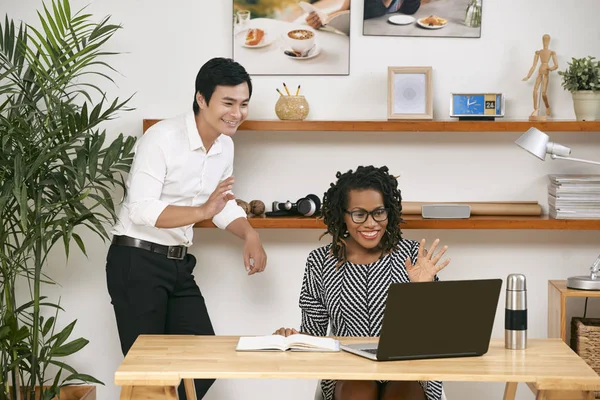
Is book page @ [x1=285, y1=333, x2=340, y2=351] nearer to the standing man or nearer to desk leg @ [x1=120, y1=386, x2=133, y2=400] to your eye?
desk leg @ [x1=120, y1=386, x2=133, y2=400]

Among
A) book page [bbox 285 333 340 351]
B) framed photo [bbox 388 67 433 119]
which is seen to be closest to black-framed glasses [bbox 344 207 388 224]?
book page [bbox 285 333 340 351]

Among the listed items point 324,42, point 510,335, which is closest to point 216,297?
point 324,42

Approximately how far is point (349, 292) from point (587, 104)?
1.47 meters

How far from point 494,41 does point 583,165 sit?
70 cm

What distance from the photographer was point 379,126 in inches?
136

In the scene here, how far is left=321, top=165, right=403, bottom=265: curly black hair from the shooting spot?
280 cm

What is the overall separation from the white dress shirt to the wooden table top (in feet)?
2.38

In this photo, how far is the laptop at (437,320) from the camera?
212cm

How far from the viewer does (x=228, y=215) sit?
3326mm

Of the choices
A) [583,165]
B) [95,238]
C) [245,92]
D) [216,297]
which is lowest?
[216,297]

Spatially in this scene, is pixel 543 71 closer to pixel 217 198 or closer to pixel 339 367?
pixel 217 198

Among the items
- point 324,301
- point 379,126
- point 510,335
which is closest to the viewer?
point 510,335

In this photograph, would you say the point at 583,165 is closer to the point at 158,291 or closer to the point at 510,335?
the point at 510,335

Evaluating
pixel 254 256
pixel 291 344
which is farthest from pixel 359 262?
pixel 291 344
